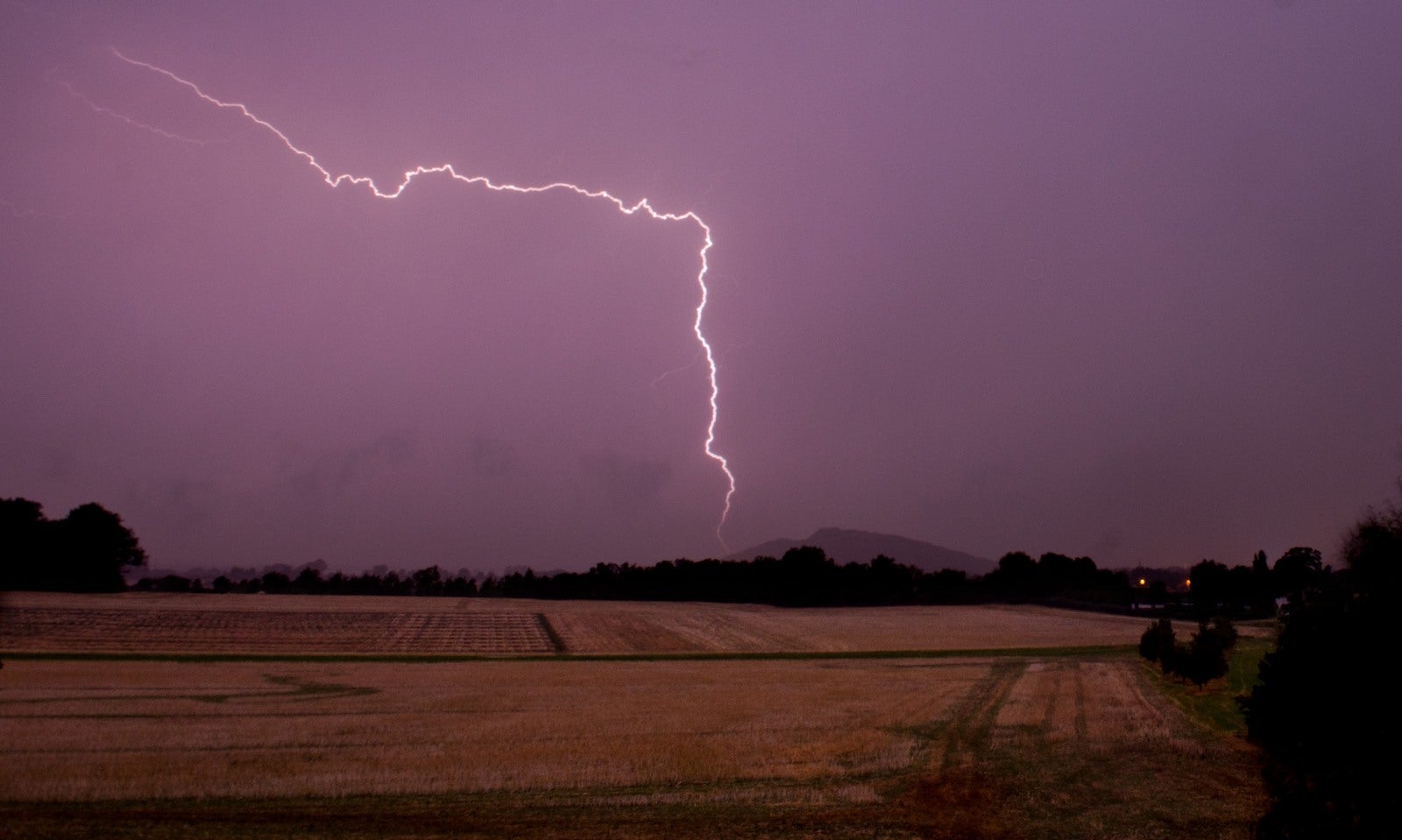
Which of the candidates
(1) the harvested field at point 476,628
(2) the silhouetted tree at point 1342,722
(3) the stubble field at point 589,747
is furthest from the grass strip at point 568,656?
(2) the silhouetted tree at point 1342,722

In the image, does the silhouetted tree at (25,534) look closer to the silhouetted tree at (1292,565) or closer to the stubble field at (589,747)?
the stubble field at (589,747)

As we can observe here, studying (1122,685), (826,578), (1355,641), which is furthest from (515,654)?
(826,578)

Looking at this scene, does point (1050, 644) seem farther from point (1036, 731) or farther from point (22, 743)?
point (22, 743)

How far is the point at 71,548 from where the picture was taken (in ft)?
311

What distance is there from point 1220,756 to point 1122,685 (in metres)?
16.2

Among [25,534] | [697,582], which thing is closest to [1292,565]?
[697,582]

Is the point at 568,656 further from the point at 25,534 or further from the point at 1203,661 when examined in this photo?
the point at 25,534

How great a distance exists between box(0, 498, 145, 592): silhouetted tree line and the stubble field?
5001 centimetres

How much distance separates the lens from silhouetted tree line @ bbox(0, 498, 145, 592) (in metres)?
90.8

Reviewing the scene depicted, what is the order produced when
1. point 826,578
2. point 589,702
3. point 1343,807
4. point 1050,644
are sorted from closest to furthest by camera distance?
point 1343,807
point 589,702
point 1050,644
point 826,578

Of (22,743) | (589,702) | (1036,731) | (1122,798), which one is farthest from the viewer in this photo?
(589,702)

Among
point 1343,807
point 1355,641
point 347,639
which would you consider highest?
point 1355,641

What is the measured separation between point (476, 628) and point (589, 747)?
145ft

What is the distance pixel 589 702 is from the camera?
100 ft
